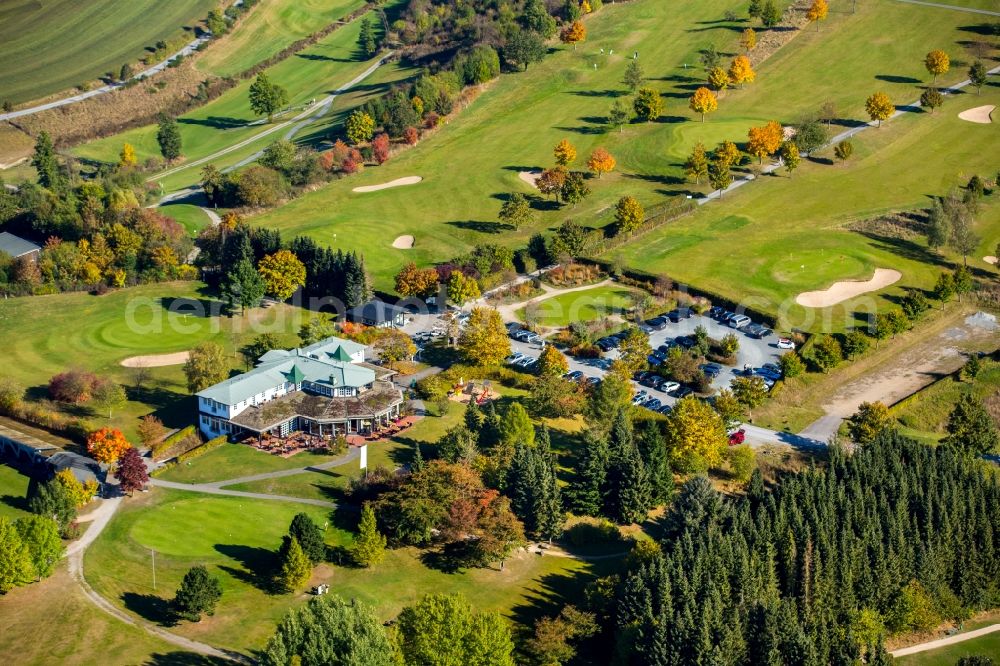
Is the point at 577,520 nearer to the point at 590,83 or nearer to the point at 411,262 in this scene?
the point at 411,262

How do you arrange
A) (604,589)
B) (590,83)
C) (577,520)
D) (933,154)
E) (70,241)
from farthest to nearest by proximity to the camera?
(590,83)
(933,154)
(70,241)
(577,520)
(604,589)

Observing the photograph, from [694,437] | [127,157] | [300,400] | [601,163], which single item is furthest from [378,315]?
[127,157]

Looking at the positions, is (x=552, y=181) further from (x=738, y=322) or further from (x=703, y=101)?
(x=738, y=322)

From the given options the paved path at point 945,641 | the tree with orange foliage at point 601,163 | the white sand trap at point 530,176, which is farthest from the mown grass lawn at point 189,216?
the paved path at point 945,641

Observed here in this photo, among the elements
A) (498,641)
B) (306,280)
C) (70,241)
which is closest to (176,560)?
(498,641)

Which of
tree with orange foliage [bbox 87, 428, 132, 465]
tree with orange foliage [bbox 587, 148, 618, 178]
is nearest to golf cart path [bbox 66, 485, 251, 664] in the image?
tree with orange foliage [bbox 87, 428, 132, 465]

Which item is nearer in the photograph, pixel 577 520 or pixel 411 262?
pixel 577 520
